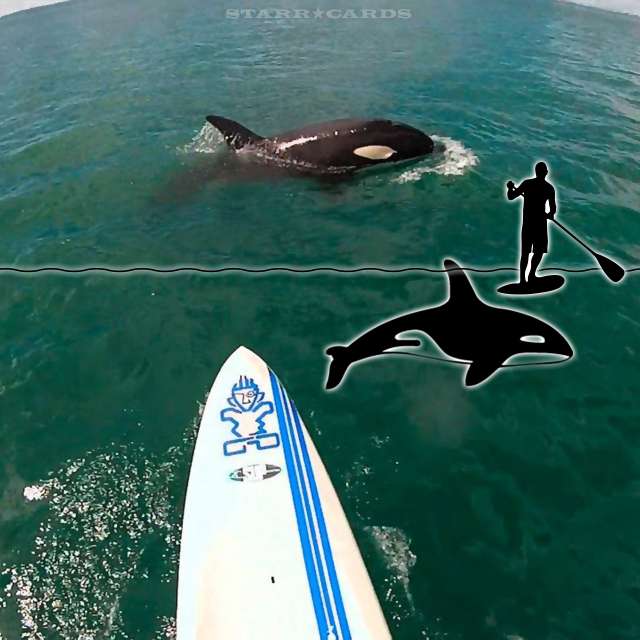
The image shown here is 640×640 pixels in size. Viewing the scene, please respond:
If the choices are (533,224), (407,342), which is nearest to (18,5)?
(533,224)

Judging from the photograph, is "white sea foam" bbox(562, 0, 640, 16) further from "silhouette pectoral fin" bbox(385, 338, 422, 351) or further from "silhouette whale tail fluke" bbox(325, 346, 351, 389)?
"silhouette whale tail fluke" bbox(325, 346, 351, 389)

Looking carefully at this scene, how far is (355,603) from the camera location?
7.52 m

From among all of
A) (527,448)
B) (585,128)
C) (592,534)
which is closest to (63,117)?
(585,128)

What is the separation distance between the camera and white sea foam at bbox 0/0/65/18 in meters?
41.4

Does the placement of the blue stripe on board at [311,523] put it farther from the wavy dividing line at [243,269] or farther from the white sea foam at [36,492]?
the wavy dividing line at [243,269]

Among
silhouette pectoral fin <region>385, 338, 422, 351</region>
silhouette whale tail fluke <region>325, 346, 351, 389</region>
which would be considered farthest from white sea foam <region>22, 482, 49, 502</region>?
silhouette pectoral fin <region>385, 338, 422, 351</region>

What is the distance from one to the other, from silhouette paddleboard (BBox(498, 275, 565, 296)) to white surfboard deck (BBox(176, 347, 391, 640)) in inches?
244

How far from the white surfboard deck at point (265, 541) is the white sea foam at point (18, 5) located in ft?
144

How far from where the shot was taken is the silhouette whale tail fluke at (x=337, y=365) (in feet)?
37.1

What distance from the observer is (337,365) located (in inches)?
459

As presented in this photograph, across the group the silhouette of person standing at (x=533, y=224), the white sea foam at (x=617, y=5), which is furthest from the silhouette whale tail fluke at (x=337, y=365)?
the white sea foam at (x=617, y=5)

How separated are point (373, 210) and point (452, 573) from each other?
34.2 feet

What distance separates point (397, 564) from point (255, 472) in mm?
2520

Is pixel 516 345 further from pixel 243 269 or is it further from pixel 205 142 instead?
pixel 205 142
